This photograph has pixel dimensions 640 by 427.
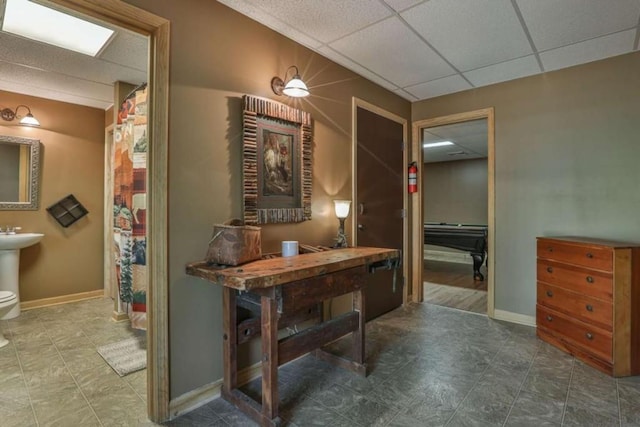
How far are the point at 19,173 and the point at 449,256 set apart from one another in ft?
24.6

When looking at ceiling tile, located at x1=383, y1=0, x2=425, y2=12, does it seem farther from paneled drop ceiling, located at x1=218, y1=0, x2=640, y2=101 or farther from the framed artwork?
the framed artwork

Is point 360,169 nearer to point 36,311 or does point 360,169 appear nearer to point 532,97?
point 532,97

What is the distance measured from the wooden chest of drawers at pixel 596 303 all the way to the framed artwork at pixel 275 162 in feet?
6.95

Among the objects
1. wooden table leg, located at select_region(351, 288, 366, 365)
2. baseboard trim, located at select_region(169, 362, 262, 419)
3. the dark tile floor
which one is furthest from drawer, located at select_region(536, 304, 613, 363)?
baseboard trim, located at select_region(169, 362, 262, 419)

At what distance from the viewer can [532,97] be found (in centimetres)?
312

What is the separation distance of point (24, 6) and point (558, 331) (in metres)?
4.50

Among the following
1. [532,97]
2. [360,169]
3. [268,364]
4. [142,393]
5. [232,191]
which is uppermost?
[532,97]

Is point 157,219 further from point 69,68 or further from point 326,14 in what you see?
point 69,68

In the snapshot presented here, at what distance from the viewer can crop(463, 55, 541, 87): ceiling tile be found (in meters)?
2.84

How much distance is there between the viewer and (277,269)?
163cm

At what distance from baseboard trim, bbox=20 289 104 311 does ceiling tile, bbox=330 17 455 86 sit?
406 centimetres

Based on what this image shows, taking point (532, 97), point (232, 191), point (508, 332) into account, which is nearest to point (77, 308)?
point (232, 191)

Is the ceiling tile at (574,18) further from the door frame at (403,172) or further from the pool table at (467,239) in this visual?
the pool table at (467,239)

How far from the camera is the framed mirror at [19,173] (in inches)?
137
